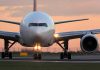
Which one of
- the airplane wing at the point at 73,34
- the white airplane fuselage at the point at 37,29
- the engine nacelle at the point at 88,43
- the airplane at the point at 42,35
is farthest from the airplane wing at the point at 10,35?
the engine nacelle at the point at 88,43

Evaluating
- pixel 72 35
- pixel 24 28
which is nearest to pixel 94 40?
pixel 72 35

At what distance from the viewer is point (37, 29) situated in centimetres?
3878

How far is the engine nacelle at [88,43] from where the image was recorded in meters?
41.7

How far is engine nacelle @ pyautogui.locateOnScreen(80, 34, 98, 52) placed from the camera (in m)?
41.7

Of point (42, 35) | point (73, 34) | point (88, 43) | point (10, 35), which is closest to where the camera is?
point (42, 35)

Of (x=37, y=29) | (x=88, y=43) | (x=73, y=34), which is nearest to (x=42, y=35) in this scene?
(x=37, y=29)

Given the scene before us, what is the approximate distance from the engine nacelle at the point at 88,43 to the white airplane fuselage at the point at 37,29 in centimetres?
286

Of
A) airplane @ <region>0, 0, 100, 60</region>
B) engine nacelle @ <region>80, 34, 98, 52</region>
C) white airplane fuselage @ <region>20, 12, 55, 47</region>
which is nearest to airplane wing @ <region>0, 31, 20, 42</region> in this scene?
airplane @ <region>0, 0, 100, 60</region>

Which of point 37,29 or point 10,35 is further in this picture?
point 10,35

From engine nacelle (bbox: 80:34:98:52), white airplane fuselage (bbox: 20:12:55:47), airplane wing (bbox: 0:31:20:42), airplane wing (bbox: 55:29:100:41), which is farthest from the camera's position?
airplane wing (bbox: 55:29:100:41)

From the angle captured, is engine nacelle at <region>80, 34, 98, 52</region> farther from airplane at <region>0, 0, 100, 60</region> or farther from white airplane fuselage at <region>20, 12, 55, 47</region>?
white airplane fuselage at <region>20, 12, 55, 47</region>

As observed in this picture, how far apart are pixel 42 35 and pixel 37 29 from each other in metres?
0.69

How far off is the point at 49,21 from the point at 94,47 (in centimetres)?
466

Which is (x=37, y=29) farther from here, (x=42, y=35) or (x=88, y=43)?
(x=88, y=43)
